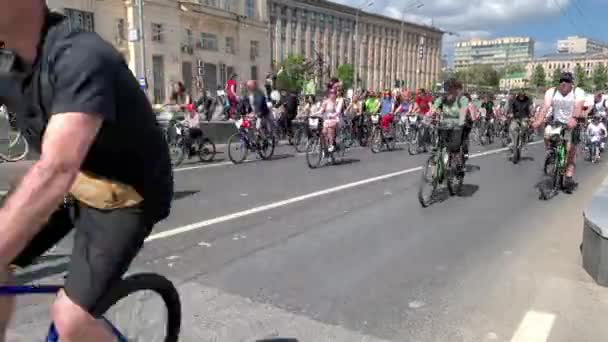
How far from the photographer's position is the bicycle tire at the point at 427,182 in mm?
7438

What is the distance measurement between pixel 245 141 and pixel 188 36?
146 feet

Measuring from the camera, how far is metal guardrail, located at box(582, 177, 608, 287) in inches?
168

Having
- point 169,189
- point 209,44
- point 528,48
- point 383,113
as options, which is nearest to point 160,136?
point 169,189

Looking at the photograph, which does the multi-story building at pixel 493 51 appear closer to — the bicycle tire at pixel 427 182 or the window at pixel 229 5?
the window at pixel 229 5

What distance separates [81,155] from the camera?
1540 millimetres

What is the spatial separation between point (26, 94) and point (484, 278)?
12.9 ft

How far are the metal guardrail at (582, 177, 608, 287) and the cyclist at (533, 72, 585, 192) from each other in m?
3.55

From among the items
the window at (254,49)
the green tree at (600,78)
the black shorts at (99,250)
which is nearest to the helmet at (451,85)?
the black shorts at (99,250)

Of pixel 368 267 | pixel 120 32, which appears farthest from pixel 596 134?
pixel 120 32

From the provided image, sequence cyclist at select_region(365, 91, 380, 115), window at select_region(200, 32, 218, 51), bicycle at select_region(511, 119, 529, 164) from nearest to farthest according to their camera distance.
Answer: bicycle at select_region(511, 119, 529, 164), cyclist at select_region(365, 91, 380, 115), window at select_region(200, 32, 218, 51)

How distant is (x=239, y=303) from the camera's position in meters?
3.82

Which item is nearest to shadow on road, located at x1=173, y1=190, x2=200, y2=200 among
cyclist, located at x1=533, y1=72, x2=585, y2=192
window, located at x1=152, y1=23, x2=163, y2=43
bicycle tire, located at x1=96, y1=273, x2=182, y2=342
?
bicycle tire, located at x1=96, y1=273, x2=182, y2=342

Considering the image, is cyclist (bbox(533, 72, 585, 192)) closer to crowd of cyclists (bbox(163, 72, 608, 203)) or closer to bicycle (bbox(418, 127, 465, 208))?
crowd of cyclists (bbox(163, 72, 608, 203))

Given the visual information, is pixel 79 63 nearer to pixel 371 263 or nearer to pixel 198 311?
pixel 198 311
